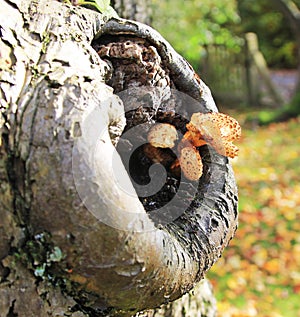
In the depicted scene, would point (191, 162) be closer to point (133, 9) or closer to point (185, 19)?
point (133, 9)

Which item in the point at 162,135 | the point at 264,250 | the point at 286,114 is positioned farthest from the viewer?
the point at 286,114

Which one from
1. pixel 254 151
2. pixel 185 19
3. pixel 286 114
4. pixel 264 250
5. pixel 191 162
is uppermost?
pixel 191 162

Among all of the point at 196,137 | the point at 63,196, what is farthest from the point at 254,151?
A: the point at 63,196

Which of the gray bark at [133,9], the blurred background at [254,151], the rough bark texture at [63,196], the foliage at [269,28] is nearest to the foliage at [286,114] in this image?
the blurred background at [254,151]

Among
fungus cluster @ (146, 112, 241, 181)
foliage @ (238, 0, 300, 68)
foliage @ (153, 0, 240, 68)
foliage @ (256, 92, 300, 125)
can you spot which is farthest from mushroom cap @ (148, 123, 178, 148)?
foliage @ (238, 0, 300, 68)

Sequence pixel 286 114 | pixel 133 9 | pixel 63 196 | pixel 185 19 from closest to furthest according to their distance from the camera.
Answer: pixel 63 196, pixel 133 9, pixel 185 19, pixel 286 114

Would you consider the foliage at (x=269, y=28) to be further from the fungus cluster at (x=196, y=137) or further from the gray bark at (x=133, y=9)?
the fungus cluster at (x=196, y=137)
